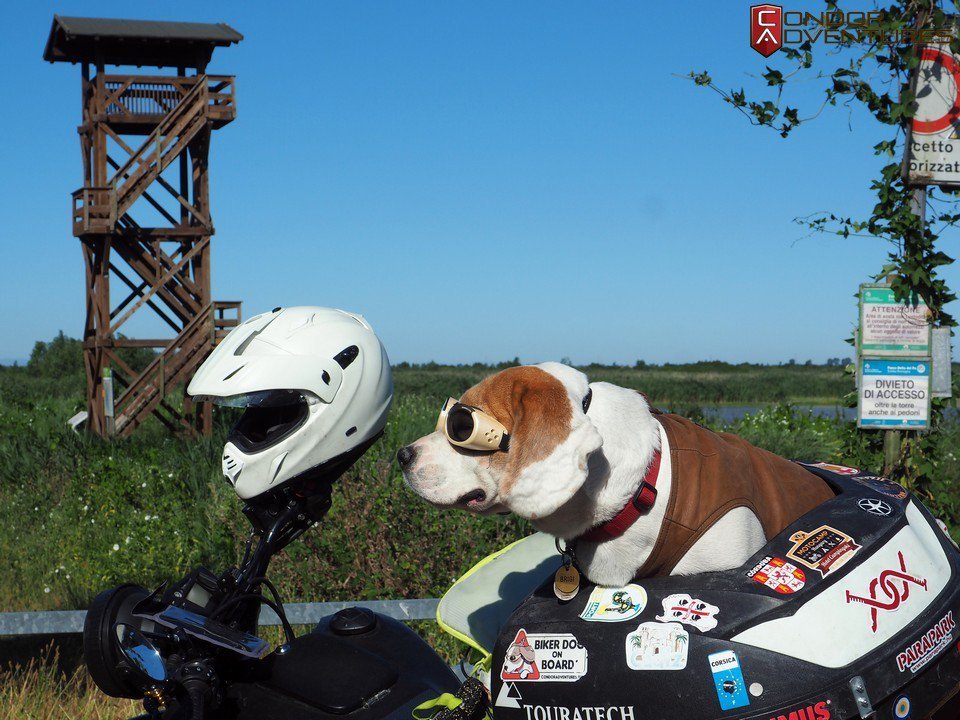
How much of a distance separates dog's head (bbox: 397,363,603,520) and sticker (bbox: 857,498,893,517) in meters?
0.87

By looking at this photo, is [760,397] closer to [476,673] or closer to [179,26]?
[179,26]

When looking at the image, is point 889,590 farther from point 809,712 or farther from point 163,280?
point 163,280

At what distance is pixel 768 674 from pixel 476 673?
82cm

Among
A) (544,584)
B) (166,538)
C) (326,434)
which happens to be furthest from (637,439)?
(166,538)

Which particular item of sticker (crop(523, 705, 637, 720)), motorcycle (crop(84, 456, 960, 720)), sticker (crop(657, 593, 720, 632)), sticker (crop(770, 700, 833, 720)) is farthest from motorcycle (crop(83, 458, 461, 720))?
sticker (crop(770, 700, 833, 720))

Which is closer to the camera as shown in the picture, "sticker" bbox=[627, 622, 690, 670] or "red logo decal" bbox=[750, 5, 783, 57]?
"sticker" bbox=[627, 622, 690, 670]

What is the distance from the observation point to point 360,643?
258cm

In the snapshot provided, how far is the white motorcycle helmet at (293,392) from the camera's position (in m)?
2.31

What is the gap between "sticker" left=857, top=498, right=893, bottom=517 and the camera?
2.60 m

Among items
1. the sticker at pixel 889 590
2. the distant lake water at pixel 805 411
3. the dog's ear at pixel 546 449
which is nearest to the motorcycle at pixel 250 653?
the dog's ear at pixel 546 449

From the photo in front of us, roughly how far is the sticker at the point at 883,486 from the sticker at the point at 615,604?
35.2 inches

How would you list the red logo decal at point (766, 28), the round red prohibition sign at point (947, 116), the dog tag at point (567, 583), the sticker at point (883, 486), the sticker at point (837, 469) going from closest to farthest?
the dog tag at point (567, 583) < the sticker at point (883, 486) < the sticker at point (837, 469) < the round red prohibition sign at point (947, 116) < the red logo decal at point (766, 28)

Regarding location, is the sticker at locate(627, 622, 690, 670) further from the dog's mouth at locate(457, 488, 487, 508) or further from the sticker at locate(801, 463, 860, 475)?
the sticker at locate(801, 463, 860, 475)

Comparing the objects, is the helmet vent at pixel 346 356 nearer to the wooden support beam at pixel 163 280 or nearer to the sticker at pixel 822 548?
the sticker at pixel 822 548
